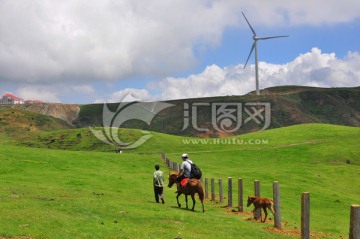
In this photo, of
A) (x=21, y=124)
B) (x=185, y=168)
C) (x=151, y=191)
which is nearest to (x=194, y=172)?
(x=185, y=168)

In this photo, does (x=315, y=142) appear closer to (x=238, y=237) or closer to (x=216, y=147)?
(x=216, y=147)

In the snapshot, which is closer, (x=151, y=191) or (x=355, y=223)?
(x=355, y=223)

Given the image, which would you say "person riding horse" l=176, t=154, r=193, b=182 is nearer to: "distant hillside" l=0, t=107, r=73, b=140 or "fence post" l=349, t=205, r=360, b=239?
"fence post" l=349, t=205, r=360, b=239

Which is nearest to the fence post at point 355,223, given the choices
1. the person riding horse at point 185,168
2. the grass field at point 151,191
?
the grass field at point 151,191

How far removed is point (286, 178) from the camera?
56.0 metres

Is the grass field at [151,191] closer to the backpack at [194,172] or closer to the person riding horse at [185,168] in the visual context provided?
the person riding horse at [185,168]

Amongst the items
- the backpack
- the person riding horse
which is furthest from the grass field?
the backpack

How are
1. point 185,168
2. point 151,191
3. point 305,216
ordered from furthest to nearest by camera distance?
point 151,191 < point 185,168 < point 305,216

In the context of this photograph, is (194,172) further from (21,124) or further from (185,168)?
(21,124)

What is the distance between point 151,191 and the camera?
39531 millimetres

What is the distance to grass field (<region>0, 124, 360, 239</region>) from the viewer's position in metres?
19.0

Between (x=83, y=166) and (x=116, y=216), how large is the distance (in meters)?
38.5

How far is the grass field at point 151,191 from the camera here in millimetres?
18984

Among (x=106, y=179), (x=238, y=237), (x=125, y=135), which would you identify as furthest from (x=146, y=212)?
(x=125, y=135)
